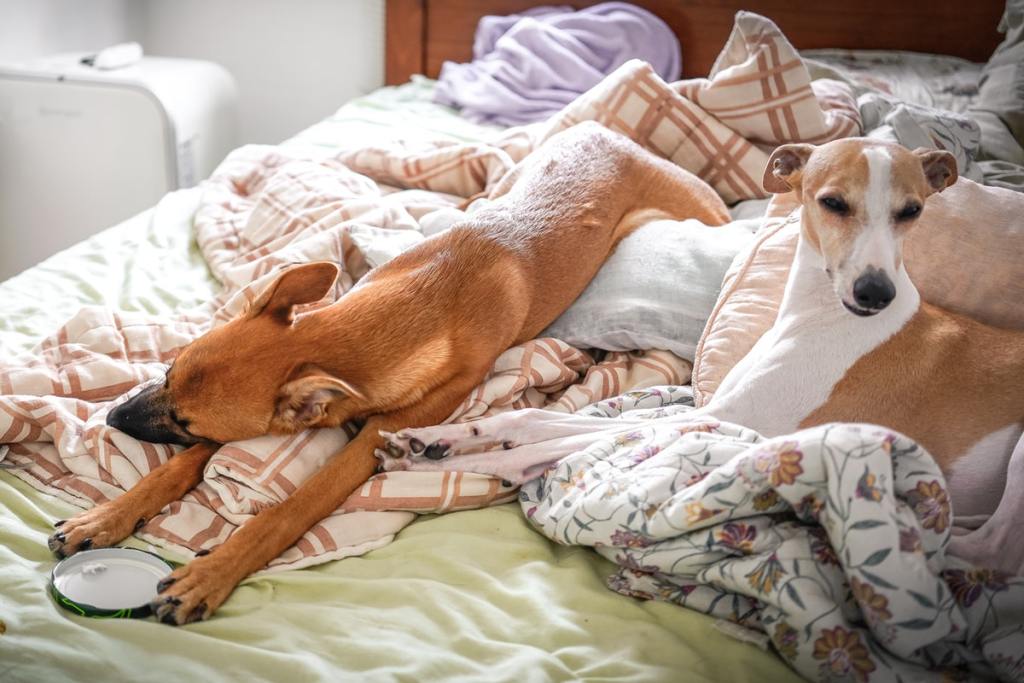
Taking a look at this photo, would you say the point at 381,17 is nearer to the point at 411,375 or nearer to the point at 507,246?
the point at 507,246

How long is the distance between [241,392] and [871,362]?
117cm

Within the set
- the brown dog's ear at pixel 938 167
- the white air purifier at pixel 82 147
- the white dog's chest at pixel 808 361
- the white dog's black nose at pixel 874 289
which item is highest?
the brown dog's ear at pixel 938 167

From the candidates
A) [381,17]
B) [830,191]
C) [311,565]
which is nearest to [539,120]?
[381,17]

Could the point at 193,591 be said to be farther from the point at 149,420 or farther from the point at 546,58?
the point at 546,58

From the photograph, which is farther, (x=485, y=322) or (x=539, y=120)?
(x=539, y=120)

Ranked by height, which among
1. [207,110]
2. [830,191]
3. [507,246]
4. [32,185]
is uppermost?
[830,191]

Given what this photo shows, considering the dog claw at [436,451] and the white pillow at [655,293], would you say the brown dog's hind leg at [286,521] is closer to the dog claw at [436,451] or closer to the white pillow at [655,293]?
the dog claw at [436,451]

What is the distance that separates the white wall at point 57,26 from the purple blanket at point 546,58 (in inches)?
70.3

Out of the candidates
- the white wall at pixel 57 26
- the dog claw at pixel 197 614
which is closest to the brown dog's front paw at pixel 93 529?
the dog claw at pixel 197 614

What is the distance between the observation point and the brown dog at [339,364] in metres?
1.49

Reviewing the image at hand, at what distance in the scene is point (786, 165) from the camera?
5.93ft

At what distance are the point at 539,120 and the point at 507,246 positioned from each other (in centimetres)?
166

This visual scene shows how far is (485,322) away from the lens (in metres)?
1.83

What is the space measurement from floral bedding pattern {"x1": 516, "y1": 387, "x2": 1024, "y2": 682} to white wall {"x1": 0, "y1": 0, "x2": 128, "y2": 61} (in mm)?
3579
